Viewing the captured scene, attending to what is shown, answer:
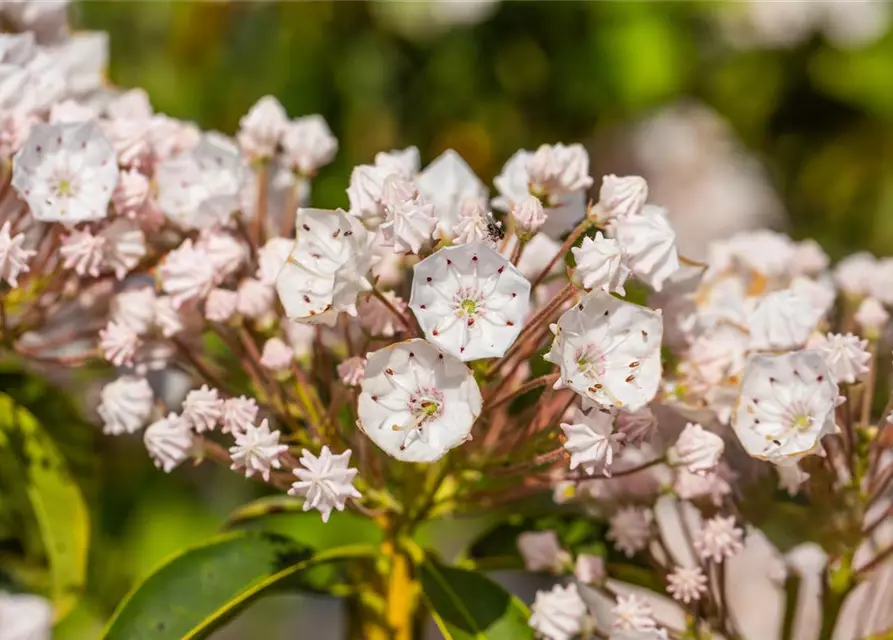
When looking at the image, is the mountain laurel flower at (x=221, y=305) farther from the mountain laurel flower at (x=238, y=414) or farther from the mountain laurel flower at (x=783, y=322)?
the mountain laurel flower at (x=783, y=322)

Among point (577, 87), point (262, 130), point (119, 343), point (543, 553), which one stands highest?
point (262, 130)

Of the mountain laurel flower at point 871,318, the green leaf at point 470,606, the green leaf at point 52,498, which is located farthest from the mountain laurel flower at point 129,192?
the mountain laurel flower at point 871,318

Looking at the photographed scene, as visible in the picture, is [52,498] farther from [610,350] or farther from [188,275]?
[610,350]

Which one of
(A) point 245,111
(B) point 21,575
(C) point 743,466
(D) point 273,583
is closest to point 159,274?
(D) point 273,583

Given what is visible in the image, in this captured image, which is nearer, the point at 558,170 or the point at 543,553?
the point at 558,170

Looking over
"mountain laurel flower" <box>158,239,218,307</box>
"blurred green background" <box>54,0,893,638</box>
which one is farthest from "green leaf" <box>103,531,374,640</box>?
"blurred green background" <box>54,0,893,638</box>

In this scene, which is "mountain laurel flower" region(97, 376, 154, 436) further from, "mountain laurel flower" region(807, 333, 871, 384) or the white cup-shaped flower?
"mountain laurel flower" region(807, 333, 871, 384)

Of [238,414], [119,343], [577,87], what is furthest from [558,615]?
[577,87]
